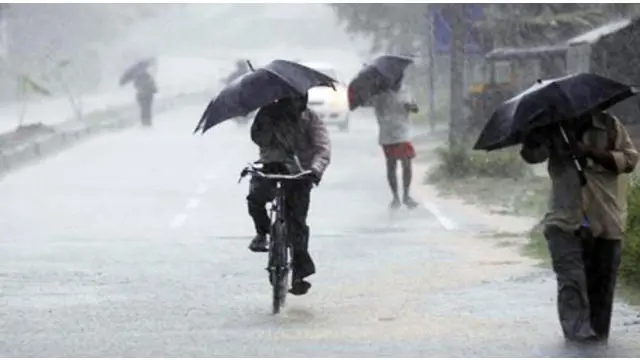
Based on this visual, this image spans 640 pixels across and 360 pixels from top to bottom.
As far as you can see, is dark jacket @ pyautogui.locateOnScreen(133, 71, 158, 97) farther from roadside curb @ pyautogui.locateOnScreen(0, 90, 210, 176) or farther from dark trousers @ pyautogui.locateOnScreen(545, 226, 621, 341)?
dark trousers @ pyautogui.locateOnScreen(545, 226, 621, 341)

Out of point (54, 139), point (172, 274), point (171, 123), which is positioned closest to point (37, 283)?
point (172, 274)

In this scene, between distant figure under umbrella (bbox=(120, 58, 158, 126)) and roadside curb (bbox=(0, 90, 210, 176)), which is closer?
roadside curb (bbox=(0, 90, 210, 176))

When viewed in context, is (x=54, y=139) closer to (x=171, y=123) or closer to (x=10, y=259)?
(x=171, y=123)

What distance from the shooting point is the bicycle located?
28.9 ft

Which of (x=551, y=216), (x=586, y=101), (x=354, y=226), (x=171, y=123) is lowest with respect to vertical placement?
(x=171, y=123)

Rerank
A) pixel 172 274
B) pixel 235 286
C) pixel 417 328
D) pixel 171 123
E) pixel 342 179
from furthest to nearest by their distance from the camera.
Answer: pixel 171 123 → pixel 342 179 → pixel 172 274 → pixel 235 286 → pixel 417 328

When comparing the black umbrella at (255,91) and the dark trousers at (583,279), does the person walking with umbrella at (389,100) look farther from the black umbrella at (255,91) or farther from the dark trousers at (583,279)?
the dark trousers at (583,279)

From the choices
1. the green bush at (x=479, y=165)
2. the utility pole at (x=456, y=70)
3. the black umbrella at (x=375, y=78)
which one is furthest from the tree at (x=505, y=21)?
the black umbrella at (x=375, y=78)

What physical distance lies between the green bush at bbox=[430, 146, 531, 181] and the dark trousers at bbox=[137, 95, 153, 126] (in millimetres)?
15857

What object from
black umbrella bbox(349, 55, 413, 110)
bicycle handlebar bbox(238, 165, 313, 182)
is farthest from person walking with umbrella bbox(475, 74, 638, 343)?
black umbrella bbox(349, 55, 413, 110)

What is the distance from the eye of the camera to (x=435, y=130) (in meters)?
32.2

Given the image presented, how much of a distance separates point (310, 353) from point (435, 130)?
24750 millimetres

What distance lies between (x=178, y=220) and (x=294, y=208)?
653 centimetres

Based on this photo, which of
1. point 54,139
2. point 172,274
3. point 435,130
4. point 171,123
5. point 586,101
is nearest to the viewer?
point 586,101
